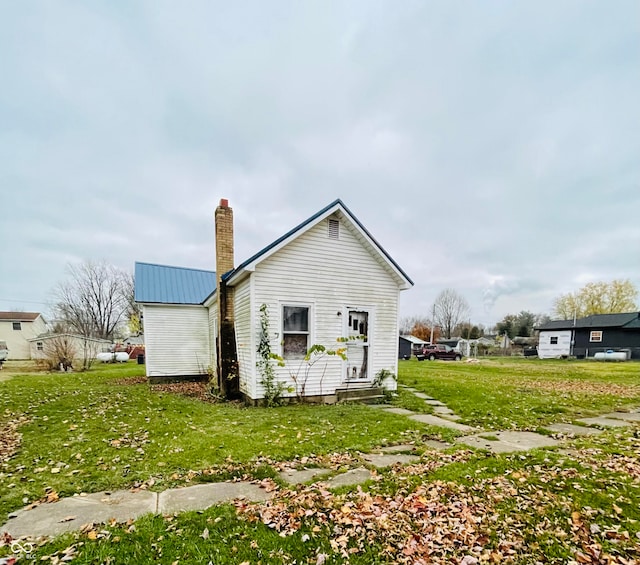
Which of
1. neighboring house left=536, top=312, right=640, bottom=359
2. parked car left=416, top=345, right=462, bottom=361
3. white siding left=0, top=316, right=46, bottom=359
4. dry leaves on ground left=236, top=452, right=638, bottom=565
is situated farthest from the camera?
parked car left=416, top=345, right=462, bottom=361

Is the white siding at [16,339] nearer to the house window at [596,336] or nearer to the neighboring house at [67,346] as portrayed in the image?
the neighboring house at [67,346]

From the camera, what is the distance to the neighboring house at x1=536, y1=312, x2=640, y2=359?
3177cm

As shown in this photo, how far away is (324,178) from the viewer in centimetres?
1569

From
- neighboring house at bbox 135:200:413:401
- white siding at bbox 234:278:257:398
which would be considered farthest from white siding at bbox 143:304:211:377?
white siding at bbox 234:278:257:398

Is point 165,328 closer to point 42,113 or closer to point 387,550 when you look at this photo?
point 42,113

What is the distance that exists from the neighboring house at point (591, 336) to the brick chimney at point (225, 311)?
4006cm

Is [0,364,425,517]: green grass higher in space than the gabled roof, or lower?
lower

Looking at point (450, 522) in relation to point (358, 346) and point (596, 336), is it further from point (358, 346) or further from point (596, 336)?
point (596, 336)

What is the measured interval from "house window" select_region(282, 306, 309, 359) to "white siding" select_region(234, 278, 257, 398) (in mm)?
917

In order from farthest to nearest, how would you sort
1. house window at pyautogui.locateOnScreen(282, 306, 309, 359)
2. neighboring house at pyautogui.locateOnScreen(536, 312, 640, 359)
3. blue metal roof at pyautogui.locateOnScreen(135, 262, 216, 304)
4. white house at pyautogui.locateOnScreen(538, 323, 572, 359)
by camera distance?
1. white house at pyautogui.locateOnScreen(538, 323, 572, 359)
2. neighboring house at pyautogui.locateOnScreen(536, 312, 640, 359)
3. blue metal roof at pyautogui.locateOnScreen(135, 262, 216, 304)
4. house window at pyautogui.locateOnScreen(282, 306, 309, 359)

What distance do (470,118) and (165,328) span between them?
1577 cm

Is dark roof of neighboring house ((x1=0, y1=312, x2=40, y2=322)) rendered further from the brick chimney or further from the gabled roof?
the gabled roof

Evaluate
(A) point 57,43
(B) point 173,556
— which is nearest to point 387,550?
(B) point 173,556

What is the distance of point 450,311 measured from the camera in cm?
6294
